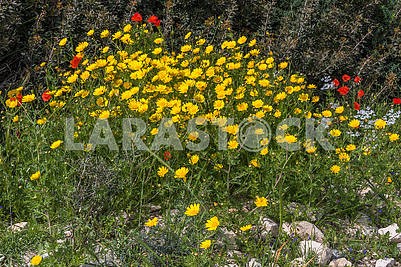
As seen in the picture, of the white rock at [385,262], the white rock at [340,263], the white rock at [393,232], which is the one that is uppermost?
the white rock at [393,232]

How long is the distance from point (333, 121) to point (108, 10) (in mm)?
2312

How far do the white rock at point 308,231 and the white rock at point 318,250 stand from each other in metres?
0.08

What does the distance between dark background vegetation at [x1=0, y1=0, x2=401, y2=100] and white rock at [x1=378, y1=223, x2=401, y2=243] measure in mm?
2071

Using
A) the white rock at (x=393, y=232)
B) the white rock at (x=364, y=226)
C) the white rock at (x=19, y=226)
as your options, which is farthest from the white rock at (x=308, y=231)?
the white rock at (x=19, y=226)

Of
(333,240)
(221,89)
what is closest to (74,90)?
(221,89)

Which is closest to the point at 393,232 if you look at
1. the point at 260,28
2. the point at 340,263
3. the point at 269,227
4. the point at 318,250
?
the point at 340,263

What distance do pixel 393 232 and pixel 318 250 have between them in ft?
1.82

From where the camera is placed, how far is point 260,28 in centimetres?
552

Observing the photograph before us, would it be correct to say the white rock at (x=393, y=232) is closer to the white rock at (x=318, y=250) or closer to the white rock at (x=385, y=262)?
the white rock at (x=385, y=262)

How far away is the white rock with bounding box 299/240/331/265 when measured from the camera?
115 inches

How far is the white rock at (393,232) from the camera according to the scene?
3.22m

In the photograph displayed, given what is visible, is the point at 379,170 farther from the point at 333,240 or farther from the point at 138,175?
the point at 138,175

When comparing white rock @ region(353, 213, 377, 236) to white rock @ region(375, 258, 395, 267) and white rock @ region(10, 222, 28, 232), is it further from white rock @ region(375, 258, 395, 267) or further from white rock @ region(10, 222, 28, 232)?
white rock @ region(10, 222, 28, 232)

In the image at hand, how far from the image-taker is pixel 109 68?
12.3 ft
